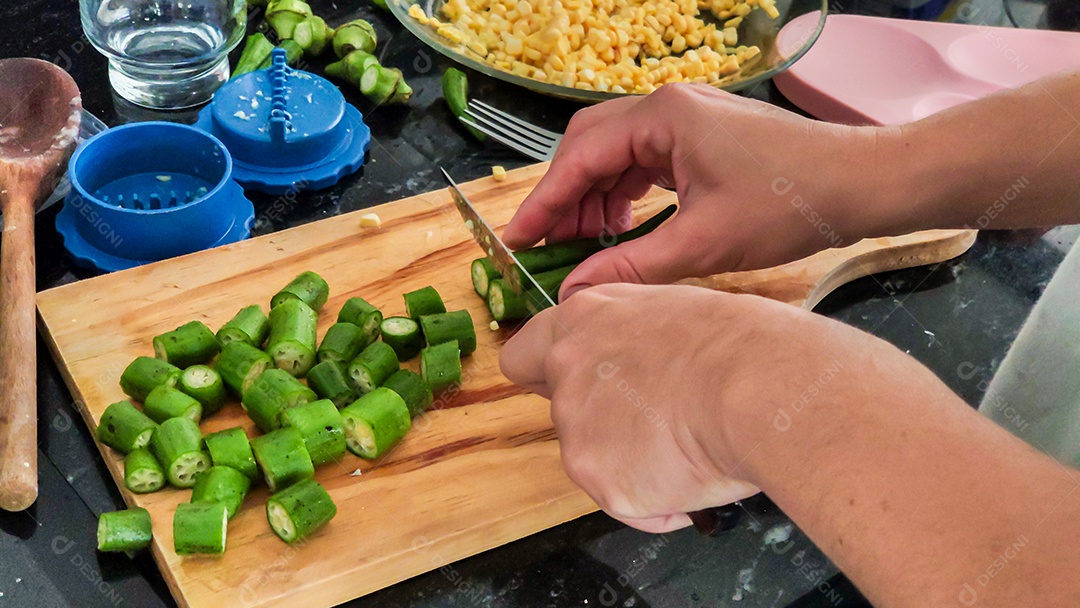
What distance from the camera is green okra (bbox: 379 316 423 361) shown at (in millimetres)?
1910

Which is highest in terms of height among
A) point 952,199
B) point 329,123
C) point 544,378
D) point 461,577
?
point 952,199

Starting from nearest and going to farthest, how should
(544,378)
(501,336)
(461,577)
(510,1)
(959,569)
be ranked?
(959,569) < (544,378) < (461,577) < (501,336) < (510,1)

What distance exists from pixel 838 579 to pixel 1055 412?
1.79ft

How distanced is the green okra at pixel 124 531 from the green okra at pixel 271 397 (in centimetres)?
26

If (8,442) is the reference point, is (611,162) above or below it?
above

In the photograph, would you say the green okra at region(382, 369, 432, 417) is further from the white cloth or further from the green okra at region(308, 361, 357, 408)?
the white cloth

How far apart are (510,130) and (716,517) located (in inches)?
55.4

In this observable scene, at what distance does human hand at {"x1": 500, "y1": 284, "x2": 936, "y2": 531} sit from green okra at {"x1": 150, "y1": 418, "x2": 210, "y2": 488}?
2.13ft

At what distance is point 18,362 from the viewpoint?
1663mm

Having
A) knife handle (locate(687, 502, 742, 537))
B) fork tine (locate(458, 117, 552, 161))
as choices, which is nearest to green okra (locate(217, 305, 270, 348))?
fork tine (locate(458, 117, 552, 161))

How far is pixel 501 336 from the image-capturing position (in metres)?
2.02

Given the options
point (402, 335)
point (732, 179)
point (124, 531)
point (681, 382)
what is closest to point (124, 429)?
point (124, 531)

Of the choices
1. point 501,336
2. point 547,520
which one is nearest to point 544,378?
point 547,520

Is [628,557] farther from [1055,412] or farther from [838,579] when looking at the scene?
[1055,412]
